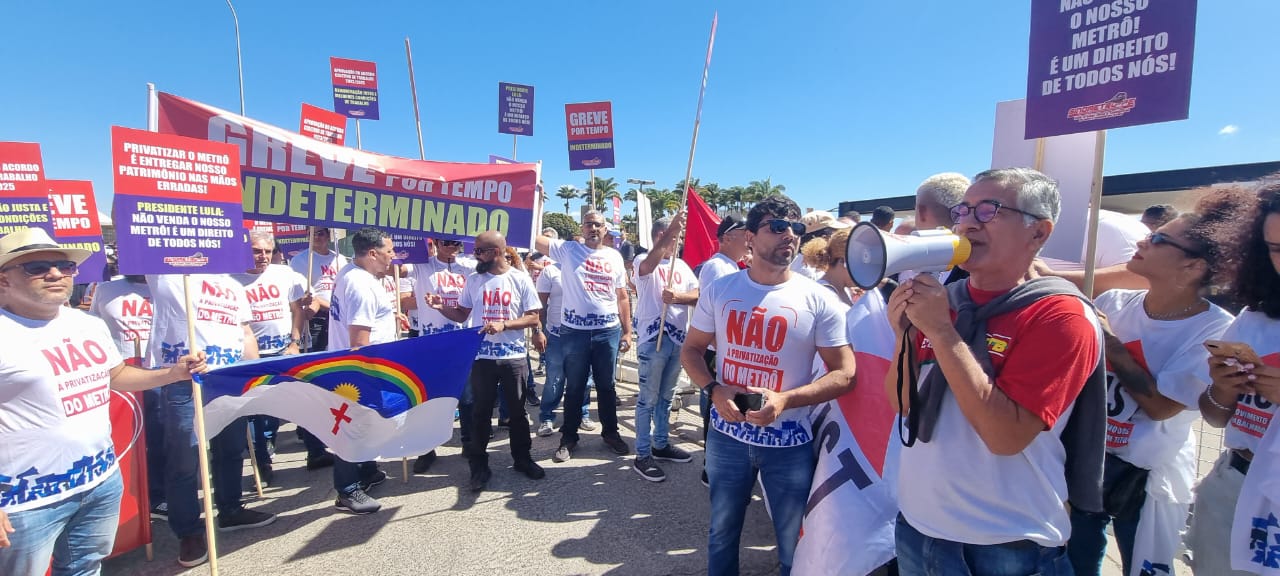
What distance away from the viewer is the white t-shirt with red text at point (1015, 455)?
1299 millimetres

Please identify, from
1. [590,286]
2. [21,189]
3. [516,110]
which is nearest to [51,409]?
[21,189]

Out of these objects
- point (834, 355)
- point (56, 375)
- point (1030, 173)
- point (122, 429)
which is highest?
point (1030, 173)

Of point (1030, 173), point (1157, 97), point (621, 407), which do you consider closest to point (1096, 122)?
point (1157, 97)

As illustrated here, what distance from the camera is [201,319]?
344 cm

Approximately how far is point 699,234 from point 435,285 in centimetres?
267

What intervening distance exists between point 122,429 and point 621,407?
4.49 metres

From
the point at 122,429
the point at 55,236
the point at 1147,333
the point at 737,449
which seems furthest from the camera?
the point at 55,236

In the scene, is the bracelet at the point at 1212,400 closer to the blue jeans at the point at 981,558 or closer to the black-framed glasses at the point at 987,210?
the blue jeans at the point at 981,558

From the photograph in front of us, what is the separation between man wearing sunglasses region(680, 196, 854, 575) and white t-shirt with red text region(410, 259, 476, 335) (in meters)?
3.42

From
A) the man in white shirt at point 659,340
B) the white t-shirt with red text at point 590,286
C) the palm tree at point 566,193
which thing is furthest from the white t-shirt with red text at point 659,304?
the palm tree at point 566,193

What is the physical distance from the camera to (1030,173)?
1.44 metres

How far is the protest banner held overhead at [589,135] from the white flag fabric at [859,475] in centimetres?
606

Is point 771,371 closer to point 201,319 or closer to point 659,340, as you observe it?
point 659,340

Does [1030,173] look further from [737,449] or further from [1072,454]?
[737,449]
